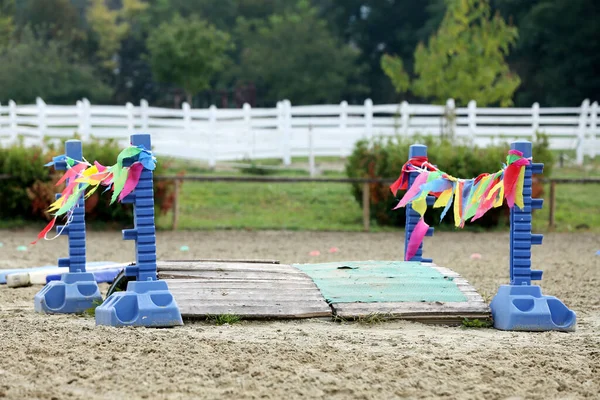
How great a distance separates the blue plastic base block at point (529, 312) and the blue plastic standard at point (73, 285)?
2981 mm

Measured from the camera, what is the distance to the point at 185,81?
1453 inches

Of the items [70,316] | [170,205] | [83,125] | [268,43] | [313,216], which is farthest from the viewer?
[268,43]

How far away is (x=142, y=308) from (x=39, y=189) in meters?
8.24

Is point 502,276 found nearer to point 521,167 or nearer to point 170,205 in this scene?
point 521,167

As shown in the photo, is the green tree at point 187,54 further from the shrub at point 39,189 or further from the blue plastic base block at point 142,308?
the blue plastic base block at point 142,308

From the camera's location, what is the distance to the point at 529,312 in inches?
237

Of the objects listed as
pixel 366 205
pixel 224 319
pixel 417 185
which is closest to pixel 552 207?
pixel 366 205

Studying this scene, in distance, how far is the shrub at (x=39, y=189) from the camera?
1339 cm

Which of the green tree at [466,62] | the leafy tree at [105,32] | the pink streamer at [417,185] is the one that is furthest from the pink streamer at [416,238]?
the leafy tree at [105,32]

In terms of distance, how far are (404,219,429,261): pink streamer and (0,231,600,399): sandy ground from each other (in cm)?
107

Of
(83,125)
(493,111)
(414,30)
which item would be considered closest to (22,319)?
(83,125)

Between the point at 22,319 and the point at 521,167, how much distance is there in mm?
3622

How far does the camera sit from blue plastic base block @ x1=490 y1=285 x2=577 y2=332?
19.7 feet

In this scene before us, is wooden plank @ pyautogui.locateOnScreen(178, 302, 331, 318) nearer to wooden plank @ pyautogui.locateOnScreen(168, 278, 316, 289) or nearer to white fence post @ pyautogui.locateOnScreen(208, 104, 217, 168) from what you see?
wooden plank @ pyautogui.locateOnScreen(168, 278, 316, 289)
